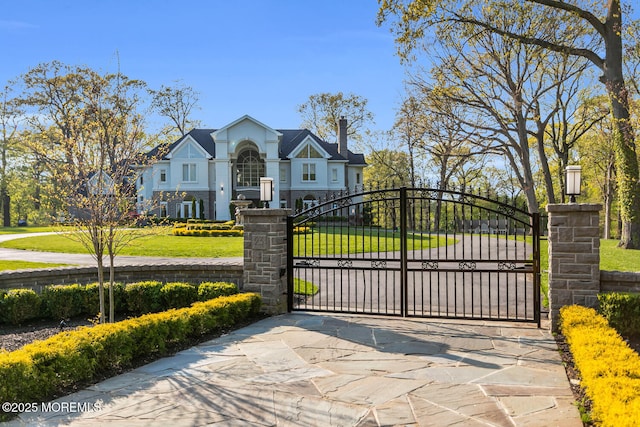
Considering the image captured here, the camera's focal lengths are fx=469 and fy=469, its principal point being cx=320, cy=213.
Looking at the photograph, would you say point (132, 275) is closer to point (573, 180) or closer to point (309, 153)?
point (573, 180)

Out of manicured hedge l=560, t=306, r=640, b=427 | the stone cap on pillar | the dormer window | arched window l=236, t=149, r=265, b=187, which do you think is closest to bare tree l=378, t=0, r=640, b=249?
the stone cap on pillar

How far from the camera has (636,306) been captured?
6180mm

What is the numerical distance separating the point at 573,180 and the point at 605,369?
3600 millimetres

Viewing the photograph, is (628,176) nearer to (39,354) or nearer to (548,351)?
(548,351)

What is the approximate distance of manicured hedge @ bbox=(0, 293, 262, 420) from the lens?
4203 millimetres

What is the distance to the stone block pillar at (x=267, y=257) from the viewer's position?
7.83 m

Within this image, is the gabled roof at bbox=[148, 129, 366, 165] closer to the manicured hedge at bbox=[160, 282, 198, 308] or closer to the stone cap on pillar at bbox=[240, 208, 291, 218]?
the manicured hedge at bbox=[160, 282, 198, 308]

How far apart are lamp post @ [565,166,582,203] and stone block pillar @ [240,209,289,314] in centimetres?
430

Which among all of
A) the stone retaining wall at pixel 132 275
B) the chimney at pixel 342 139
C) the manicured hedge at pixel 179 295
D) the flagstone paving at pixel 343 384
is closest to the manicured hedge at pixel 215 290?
the manicured hedge at pixel 179 295

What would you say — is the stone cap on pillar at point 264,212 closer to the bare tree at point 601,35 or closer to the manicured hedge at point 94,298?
the manicured hedge at point 94,298

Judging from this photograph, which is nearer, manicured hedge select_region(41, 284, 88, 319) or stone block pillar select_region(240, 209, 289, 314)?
stone block pillar select_region(240, 209, 289, 314)

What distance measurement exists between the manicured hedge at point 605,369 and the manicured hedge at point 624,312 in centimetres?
73

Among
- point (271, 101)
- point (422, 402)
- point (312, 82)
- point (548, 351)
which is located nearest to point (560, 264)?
point (548, 351)

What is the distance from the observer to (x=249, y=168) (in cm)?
3647
